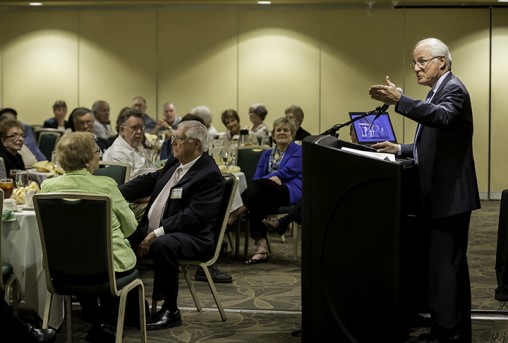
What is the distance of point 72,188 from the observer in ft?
15.5

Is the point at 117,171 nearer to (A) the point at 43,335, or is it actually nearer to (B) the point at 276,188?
(B) the point at 276,188

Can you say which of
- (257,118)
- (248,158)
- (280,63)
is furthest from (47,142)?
(280,63)

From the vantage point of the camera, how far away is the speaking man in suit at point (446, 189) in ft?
15.0

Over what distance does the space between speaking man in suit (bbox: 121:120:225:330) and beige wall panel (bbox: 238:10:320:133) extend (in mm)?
7666

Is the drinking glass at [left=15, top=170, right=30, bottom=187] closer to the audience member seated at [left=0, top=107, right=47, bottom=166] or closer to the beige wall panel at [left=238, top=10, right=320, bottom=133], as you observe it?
the audience member seated at [left=0, top=107, right=47, bottom=166]

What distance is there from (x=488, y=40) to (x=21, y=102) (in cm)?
706

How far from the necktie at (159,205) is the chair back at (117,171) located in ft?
2.11

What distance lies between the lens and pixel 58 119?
41.9 ft

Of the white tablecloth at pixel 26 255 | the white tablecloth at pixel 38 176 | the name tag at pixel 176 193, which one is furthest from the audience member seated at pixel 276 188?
the white tablecloth at pixel 26 255

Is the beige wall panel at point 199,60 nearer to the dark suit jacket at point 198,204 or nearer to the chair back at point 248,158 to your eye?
the chair back at point 248,158

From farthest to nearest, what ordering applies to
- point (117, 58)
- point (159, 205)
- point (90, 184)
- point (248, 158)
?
point (117, 58) < point (248, 158) < point (159, 205) < point (90, 184)

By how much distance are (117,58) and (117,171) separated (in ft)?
24.8

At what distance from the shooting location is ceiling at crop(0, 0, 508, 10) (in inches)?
513

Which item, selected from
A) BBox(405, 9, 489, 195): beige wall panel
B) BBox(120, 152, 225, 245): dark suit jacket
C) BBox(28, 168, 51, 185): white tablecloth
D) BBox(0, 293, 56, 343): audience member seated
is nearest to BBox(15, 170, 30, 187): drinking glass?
BBox(120, 152, 225, 245): dark suit jacket
